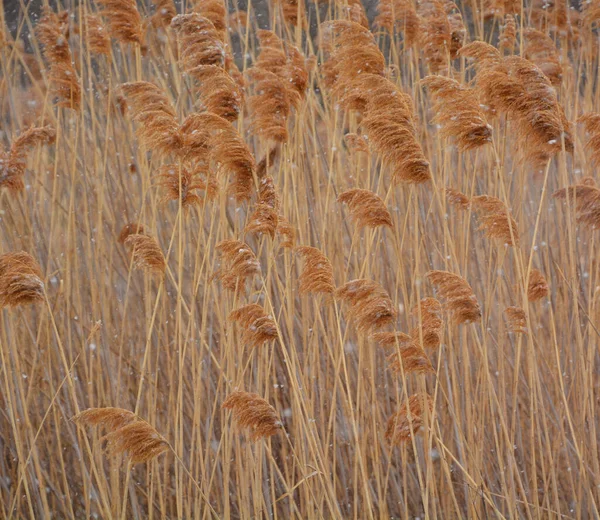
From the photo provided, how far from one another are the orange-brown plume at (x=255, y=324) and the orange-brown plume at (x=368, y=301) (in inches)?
6.2

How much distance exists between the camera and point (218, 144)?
6.31 feet

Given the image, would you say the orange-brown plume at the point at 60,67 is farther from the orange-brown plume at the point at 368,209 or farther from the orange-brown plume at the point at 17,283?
the orange-brown plume at the point at 368,209

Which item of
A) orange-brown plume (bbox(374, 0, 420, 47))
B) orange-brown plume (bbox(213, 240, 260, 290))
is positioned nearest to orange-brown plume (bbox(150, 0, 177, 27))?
orange-brown plume (bbox(374, 0, 420, 47))

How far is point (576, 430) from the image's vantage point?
91.4 inches

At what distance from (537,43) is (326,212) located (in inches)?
45.1

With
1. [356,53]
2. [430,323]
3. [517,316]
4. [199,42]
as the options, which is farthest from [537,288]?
[199,42]

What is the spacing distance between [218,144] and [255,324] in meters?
0.40

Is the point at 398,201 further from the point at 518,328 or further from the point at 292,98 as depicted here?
the point at 518,328

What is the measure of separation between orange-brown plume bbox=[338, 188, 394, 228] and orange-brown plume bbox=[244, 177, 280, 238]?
17 centimetres

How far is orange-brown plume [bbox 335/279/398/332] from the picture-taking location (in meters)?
1.83

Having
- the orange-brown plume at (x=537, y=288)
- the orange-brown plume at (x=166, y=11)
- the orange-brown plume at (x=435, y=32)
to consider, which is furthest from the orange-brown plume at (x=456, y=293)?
the orange-brown plume at (x=166, y=11)

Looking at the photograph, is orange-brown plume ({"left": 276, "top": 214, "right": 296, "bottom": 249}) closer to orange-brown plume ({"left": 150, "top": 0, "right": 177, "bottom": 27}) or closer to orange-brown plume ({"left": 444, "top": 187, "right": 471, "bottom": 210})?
orange-brown plume ({"left": 444, "top": 187, "right": 471, "bottom": 210})

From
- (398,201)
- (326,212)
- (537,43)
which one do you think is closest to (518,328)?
(326,212)

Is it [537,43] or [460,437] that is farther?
[537,43]
